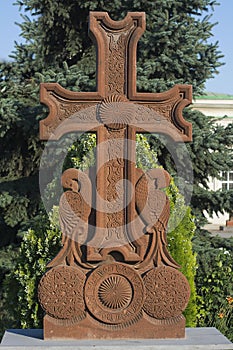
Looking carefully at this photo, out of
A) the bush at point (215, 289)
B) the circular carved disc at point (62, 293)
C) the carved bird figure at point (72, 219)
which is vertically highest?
the carved bird figure at point (72, 219)

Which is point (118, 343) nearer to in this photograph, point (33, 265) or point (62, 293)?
point (62, 293)

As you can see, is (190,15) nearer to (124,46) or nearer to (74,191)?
(124,46)

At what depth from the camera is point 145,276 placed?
4.59m

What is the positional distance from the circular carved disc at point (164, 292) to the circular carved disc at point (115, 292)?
0.19ft

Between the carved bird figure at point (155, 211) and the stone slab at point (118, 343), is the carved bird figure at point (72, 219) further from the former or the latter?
the stone slab at point (118, 343)

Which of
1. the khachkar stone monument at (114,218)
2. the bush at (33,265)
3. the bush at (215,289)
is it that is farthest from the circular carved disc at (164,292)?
the bush at (215,289)

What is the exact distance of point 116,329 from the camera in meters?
4.53

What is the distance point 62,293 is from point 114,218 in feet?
1.99

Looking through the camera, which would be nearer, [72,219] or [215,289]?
[72,219]

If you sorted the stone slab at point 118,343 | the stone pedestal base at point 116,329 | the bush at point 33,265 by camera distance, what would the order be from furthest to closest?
the bush at point 33,265
the stone pedestal base at point 116,329
the stone slab at point 118,343

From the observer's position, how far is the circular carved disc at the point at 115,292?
454cm

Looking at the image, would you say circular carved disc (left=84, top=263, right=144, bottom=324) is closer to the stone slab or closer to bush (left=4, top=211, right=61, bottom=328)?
the stone slab

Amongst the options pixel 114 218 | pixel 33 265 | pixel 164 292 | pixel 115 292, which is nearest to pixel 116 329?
pixel 115 292

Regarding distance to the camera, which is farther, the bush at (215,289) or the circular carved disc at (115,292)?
the bush at (215,289)
